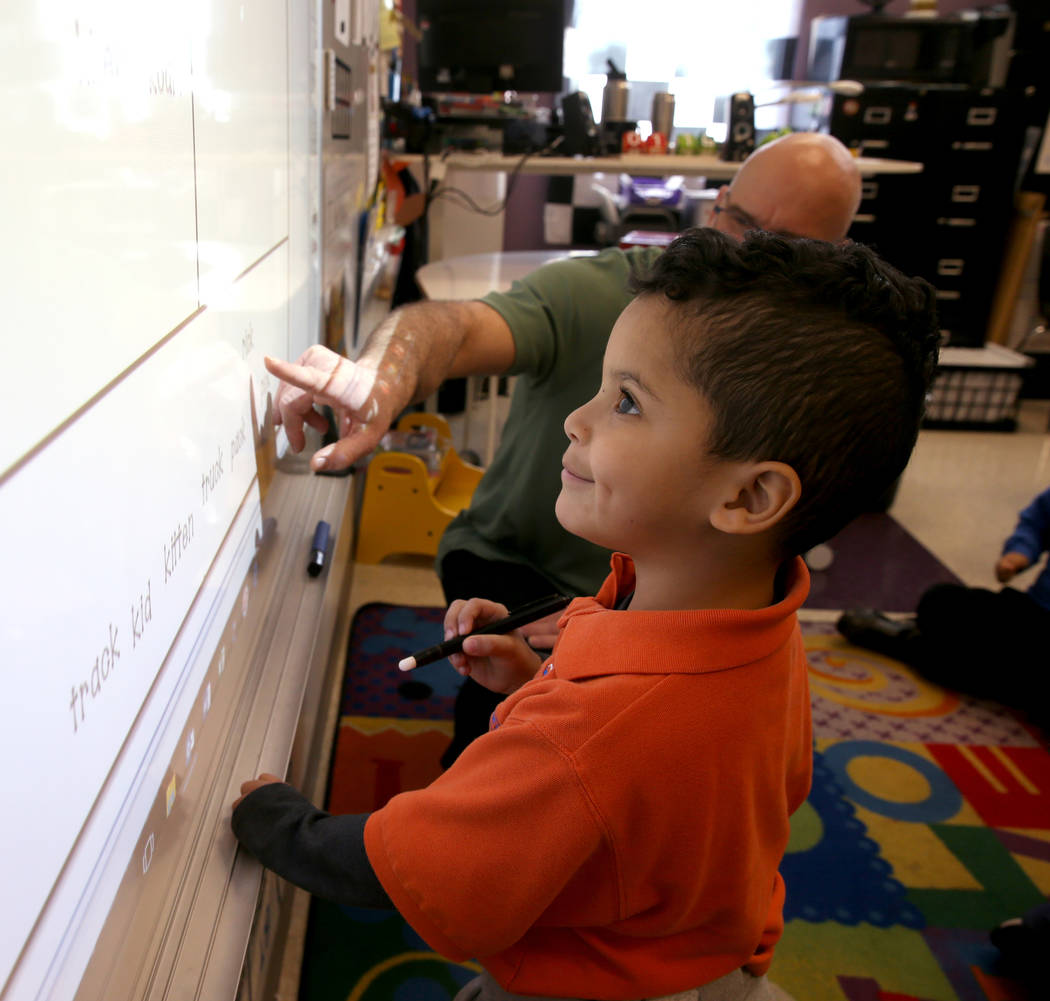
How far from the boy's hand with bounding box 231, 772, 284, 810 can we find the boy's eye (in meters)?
0.45

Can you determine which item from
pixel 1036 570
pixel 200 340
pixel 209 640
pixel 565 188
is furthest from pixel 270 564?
pixel 565 188

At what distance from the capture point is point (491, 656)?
0.83 meters

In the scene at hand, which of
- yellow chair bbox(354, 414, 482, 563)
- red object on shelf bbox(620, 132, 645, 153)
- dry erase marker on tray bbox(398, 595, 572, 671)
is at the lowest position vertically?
yellow chair bbox(354, 414, 482, 563)

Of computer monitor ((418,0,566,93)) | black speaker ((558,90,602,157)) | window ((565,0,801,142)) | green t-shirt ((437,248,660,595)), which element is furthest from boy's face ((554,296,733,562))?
window ((565,0,801,142))

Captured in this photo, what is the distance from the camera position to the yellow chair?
7.40ft

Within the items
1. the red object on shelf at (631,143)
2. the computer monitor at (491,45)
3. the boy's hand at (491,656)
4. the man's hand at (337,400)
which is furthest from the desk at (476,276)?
the boy's hand at (491,656)

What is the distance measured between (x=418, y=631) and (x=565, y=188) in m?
3.08

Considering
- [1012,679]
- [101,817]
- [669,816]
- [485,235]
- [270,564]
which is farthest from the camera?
[485,235]

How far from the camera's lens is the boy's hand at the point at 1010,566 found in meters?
1.93

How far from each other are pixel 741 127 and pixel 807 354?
2437 millimetres

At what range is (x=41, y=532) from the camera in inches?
15.2

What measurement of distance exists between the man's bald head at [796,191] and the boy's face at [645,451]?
2.46 ft

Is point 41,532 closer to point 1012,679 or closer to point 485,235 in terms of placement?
point 1012,679

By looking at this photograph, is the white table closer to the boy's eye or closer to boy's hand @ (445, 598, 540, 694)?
boy's hand @ (445, 598, 540, 694)
